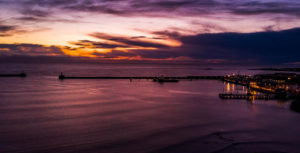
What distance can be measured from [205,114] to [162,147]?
11.6m

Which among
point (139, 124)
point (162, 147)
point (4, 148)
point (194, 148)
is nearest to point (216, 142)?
point (194, 148)

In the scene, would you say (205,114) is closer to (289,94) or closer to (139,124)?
(139,124)

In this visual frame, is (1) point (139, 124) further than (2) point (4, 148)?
Yes

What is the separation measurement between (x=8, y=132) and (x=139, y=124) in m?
11.1

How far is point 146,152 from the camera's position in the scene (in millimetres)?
15125

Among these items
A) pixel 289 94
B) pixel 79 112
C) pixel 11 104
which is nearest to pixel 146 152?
pixel 79 112

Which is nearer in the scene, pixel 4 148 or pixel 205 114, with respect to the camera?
pixel 4 148

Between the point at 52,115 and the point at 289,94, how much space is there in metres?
35.8

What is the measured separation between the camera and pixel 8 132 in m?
18.5

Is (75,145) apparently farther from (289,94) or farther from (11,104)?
(289,94)

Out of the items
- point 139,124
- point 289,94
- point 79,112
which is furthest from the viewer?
point 289,94

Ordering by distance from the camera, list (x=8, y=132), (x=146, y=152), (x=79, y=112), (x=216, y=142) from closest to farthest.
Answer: (x=146, y=152), (x=216, y=142), (x=8, y=132), (x=79, y=112)

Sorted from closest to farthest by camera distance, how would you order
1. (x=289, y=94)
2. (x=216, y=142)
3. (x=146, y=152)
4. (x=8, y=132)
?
1. (x=146, y=152)
2. (x=216, y=142)
3. (x=8, y=132)
4. (x=289, y=94)

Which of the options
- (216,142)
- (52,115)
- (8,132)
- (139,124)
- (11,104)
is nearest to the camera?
(216,142)
